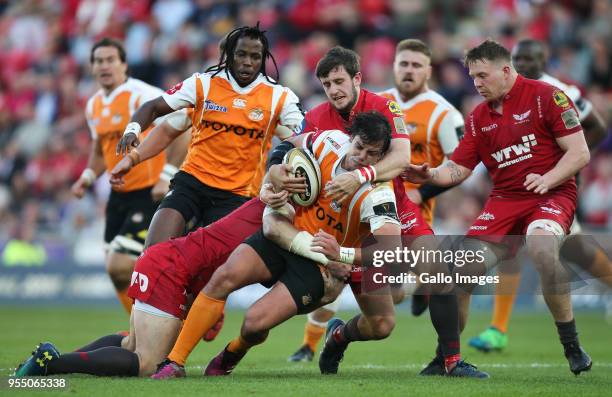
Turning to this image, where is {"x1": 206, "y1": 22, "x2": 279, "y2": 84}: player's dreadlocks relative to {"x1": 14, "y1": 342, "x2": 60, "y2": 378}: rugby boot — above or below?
above

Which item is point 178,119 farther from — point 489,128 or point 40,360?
point 40,360

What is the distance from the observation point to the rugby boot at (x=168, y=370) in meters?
7.48

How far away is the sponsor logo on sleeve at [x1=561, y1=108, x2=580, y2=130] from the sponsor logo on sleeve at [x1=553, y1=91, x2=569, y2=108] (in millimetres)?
66

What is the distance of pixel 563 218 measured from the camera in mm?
8391

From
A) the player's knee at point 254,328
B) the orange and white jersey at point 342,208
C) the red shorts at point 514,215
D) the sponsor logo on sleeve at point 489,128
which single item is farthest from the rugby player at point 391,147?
the player's knee at point 254,328

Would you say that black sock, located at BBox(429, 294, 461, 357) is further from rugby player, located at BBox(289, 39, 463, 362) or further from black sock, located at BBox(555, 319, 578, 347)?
rugby player, located at BBox(289, 39, 463, 362)

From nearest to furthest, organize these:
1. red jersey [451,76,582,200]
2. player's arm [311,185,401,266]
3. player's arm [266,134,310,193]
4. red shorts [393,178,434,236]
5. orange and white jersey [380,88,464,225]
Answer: player's arm [311,185,401,266] → player's arm [266,134,310,193] → red jersey [451,76,582,200] → red shorts [393,178,434,236] → orange and white jersey [380,88,464,225]

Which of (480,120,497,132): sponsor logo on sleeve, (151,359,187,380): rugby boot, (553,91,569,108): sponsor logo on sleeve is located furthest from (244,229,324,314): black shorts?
(553,91,569,108): sponsor logo on sleeve

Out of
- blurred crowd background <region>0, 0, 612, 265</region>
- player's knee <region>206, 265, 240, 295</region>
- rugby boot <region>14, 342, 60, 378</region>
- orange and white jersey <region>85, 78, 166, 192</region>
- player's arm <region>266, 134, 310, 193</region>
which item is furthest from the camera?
blurred crowd background <region>0, 0, 612, 265</region>

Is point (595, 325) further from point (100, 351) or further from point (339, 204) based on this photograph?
point (100, 351)

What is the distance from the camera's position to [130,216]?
36.0 ft

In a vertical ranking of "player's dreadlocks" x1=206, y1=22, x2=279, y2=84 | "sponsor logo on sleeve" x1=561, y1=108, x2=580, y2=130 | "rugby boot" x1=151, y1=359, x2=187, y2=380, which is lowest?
"rugby boot" x1=151, y1=359, x2=187, y2=380

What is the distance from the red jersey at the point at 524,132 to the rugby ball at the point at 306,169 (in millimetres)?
1842

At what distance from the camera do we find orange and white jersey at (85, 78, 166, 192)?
36.4ft
